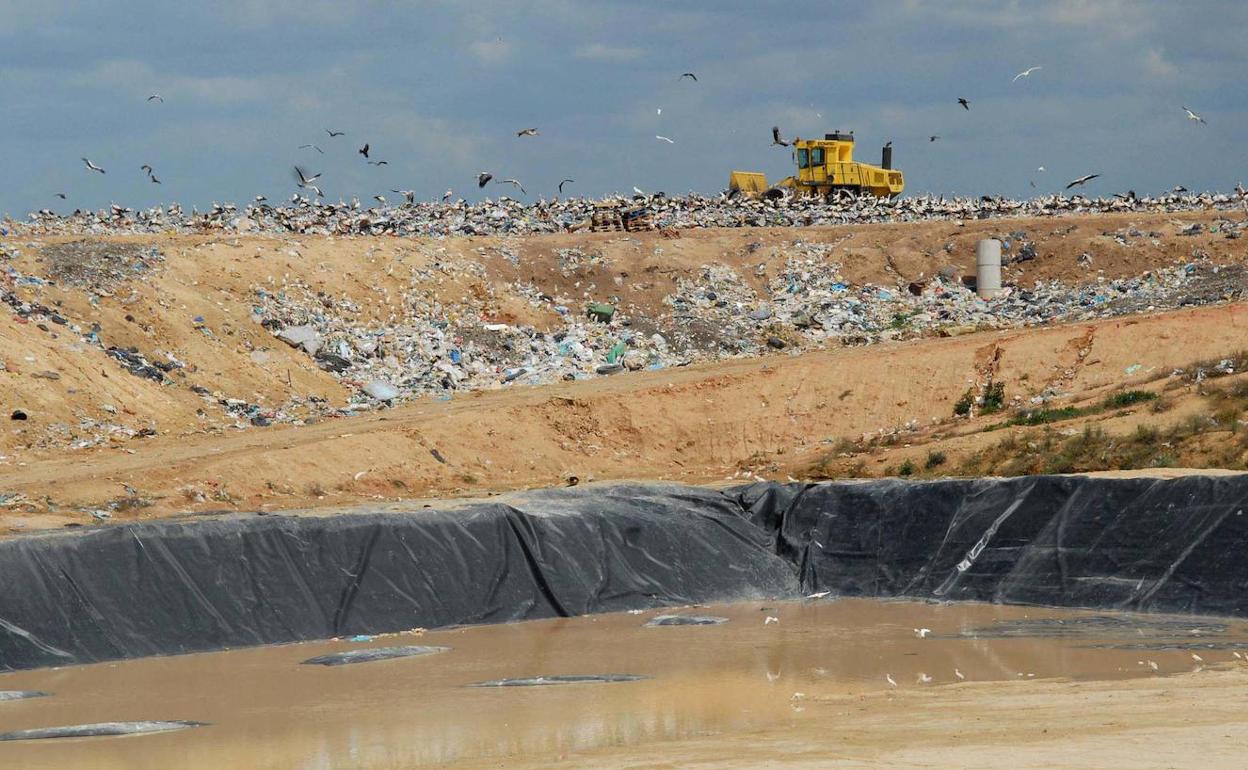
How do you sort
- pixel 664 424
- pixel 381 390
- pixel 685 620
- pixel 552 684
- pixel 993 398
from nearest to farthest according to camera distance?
pixel 552 684
pixel 685 620
pixel 993 398
pixel 664 424
pixel 381 390

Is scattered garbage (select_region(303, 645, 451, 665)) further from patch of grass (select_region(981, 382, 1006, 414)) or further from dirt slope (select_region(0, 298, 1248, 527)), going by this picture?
patch of grass (select_region(981, 382, 1006, 414))

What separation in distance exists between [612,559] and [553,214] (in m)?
22.6

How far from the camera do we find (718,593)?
15.0 m

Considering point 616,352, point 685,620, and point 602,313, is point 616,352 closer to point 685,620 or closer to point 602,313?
point 602,313

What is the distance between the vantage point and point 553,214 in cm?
3650

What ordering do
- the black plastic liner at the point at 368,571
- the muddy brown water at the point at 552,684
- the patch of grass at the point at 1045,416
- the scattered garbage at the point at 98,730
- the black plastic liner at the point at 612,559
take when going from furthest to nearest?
the patch of grass at the point at 1045,416
the black plastic liner at the point at 612,559
the black plastic liner at the point at 368,571
the scattered garbage at the point at 98,730
the muddy brown water at the point at 552,684

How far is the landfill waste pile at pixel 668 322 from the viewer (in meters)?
23.5

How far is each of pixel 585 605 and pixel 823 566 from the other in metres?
2.61

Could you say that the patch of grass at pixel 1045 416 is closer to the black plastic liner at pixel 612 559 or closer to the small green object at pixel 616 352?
the black plastic liner at pixel 612 559

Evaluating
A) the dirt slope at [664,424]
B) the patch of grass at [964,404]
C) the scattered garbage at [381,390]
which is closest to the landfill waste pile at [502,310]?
the scattered garbage at [381,390]

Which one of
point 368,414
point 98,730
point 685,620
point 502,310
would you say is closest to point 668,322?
point 502,310

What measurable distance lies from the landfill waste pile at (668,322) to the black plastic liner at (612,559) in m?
7.92

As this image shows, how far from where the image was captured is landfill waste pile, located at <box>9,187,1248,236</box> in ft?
103

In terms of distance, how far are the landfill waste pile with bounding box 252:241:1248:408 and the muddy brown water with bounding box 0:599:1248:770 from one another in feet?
33.0
